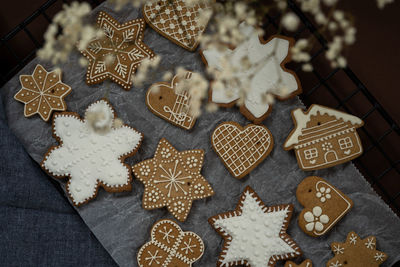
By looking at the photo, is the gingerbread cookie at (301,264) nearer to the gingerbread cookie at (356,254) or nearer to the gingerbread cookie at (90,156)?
the gingerbread cookie at (356,254)

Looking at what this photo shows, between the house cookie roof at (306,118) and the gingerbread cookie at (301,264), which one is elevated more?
the house cookie roof at (306,118)

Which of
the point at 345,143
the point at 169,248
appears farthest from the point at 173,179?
the point at 345,143

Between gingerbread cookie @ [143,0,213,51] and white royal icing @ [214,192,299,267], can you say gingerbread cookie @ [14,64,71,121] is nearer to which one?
gingerbread cookie @ [143,0,213,51]

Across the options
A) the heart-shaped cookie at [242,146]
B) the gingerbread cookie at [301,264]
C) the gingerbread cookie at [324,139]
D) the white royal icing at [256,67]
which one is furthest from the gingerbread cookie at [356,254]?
the white royal icing at [256,67]

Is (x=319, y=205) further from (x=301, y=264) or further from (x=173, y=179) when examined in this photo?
(x=173, y=179)

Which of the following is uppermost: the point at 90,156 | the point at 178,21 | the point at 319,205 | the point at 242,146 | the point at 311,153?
the point at 178,21

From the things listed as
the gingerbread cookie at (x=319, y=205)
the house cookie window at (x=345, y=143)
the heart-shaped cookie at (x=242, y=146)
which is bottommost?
the gingerbread cookie at (x=319, y=205)

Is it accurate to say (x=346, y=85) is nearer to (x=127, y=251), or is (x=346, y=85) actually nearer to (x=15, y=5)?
(x=127, y=251)
